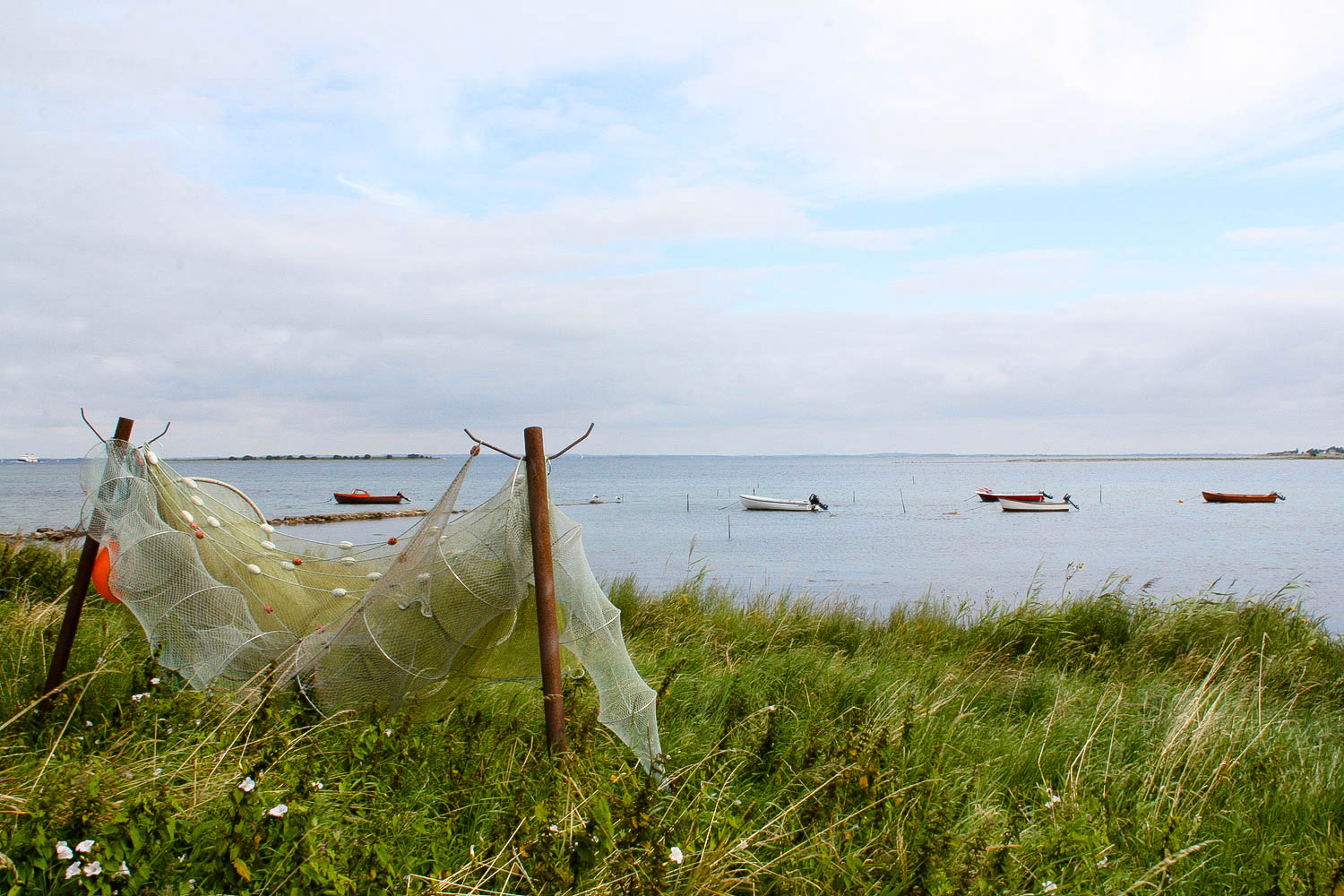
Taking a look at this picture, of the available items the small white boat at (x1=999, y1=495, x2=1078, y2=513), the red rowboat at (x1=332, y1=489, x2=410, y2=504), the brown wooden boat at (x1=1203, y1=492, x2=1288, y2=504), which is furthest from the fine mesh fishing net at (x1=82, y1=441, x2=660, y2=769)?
the brown wooden boat at (x1=1203, y1=492, x2=1288, y2=504)

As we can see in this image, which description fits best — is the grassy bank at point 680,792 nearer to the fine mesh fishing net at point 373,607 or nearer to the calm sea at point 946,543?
the fine mesh fishing net at point 373,607

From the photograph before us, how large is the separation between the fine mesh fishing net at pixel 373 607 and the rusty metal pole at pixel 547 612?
118 millimetres

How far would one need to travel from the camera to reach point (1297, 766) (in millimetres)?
4477

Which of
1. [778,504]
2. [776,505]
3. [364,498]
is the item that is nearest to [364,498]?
[364,498]

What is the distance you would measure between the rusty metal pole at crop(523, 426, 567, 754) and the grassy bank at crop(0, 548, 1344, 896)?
0.59 ft

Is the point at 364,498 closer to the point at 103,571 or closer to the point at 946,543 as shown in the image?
the point at 946,543

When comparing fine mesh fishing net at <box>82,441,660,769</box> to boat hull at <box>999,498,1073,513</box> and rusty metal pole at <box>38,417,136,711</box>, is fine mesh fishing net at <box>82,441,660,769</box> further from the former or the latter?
boat hull at <box>999,498,1073,513</box>

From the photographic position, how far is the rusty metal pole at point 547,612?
3.54 metres

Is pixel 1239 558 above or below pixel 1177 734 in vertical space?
below

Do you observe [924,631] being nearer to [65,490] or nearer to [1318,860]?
[1318,860]

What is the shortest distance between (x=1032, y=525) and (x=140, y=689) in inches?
1486

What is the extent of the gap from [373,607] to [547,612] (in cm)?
89

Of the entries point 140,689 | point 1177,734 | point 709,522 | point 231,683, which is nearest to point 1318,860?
point 1177,734

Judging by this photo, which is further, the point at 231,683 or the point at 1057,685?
the point at 1057,685
